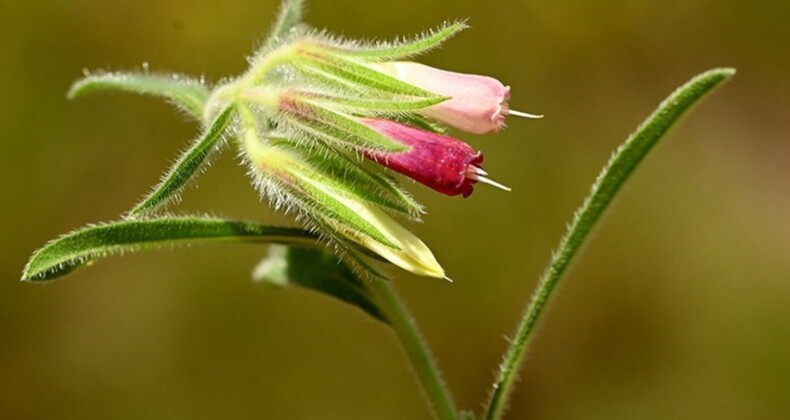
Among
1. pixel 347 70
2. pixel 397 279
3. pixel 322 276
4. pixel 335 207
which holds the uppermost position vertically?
pixel 347 70

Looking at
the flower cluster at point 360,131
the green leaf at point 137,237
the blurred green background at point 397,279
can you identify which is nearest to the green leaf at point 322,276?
the green leaf at point 137,237

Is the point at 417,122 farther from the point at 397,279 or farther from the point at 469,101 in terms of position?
the point at 397,279

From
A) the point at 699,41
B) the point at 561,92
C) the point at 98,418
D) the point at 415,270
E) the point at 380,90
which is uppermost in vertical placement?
the point at 699,41

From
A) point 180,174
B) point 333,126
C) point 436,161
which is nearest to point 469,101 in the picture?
point 436,161

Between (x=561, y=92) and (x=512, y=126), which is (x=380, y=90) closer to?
(x=512, y=126)

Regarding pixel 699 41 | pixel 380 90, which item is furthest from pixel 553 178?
pixel 380 90

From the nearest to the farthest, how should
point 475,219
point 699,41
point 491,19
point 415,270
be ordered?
point 415,270
point 475,219
point 491,19
point 699,41

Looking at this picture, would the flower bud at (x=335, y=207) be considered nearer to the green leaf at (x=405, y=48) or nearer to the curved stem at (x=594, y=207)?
the green leaf at (x=405, y=48)
